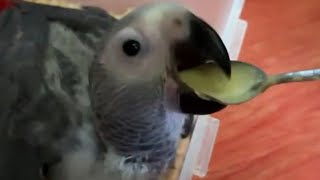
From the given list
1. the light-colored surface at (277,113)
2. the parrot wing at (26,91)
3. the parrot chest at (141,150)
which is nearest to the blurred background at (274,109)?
the light-colored surface at (277,113)

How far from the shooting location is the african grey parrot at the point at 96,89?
68 cm

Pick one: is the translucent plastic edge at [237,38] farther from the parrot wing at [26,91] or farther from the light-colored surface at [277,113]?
the parrot wing at [26,91]

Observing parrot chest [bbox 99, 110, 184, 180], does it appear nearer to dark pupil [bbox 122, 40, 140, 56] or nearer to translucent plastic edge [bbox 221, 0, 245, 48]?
dark pupil [bbox 122, 40, 140, 56]

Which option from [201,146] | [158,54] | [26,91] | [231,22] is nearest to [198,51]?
[158,54]

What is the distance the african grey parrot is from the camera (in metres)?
0.68

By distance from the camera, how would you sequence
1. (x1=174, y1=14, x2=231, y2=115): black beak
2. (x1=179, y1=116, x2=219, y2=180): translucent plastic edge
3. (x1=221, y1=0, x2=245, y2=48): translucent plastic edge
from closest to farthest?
(x1=174, y1=14, x2=231, y2=115): black beak → (x1=179, y1=116, x2=219, y2=180): translucent plastic edge → (x1=221, y1=0, x2=245, y2=48): translucent plastic edge

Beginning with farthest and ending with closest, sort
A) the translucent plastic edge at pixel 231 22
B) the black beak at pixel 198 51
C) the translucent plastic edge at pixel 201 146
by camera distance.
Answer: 1. the translucent plastic edge at pixel 231 22
2. the translucent plastic edge at pixel 201 146
3. the black beak at pixel 198 51

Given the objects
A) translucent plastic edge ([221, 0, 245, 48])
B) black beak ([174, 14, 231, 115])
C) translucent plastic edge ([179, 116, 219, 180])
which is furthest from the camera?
translucent plastic edge ([221, 0, 245, 48])

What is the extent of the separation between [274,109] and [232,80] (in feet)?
1.66

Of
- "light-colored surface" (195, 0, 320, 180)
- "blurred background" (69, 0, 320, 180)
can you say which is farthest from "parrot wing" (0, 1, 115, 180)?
"light-colored surface" (195, 0, 320, 180)

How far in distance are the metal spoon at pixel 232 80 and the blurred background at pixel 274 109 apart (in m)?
0.37

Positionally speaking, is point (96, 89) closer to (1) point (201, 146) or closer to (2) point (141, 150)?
(2) point (141, 150)

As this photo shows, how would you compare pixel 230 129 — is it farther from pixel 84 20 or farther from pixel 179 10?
pixel 179 10

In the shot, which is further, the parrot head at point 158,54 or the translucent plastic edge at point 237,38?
the translucent plastic edge at point 237,38
